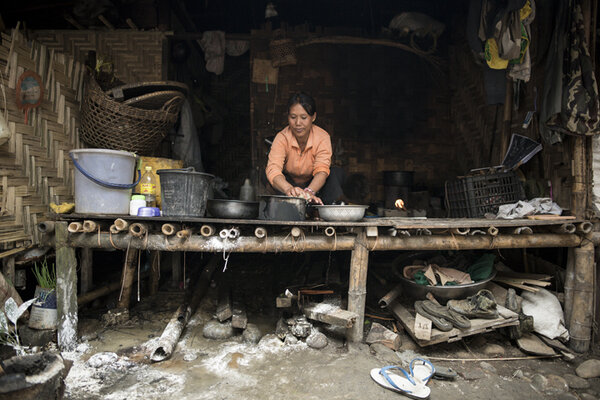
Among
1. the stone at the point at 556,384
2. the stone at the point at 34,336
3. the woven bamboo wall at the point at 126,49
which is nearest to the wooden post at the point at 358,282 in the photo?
the stone at the point at 556,384

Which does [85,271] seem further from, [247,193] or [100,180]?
[247,193]

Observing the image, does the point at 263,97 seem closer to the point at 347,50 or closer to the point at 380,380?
the point at 347,50

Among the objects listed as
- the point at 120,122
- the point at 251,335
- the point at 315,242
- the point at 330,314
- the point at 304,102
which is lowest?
the point at 251,335

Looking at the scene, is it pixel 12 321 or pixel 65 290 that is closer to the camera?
pixel 12 321

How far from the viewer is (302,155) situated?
14.1ft

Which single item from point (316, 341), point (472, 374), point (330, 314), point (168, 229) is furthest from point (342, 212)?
point (472, 374)

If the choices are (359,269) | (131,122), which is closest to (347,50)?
(131,122)

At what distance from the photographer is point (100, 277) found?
4.25 meters

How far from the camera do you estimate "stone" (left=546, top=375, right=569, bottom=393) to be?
2705 mm

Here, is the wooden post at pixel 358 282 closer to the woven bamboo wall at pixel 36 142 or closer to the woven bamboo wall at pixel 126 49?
the woven bamboo wall at pixel 36 142

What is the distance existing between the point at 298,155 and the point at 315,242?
1573 millimetres

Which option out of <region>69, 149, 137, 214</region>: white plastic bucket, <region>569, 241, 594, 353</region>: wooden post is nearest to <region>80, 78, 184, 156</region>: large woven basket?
<region>69, 149, 137, 214</region>: white plastic bucket

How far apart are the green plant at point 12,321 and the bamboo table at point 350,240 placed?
0.27 m

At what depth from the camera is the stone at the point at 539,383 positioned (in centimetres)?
271
